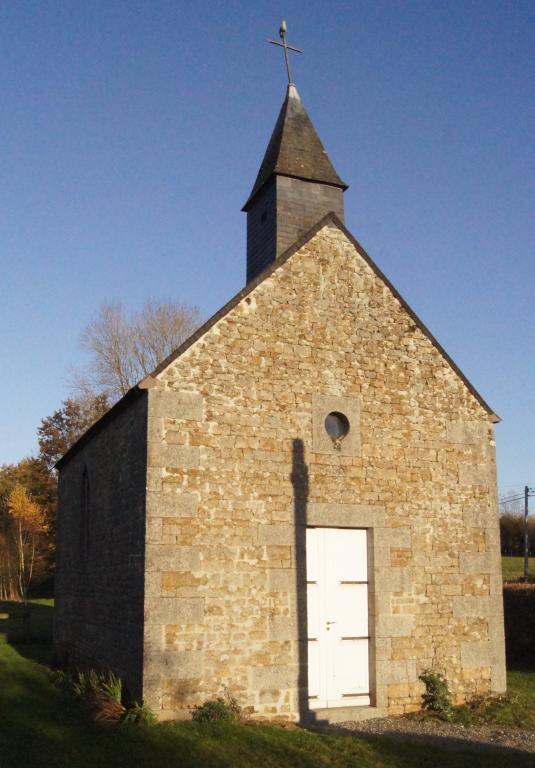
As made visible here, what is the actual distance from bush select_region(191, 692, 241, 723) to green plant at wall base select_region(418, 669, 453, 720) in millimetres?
2928

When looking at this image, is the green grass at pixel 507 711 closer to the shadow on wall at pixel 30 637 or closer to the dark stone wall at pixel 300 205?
the dark stone wall at pixel 300 205

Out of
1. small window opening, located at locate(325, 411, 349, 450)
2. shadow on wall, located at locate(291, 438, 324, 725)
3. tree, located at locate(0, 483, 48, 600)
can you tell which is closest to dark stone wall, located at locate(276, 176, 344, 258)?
small window opening, located at locate(325, 411, 349, 450)

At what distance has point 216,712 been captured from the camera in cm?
910

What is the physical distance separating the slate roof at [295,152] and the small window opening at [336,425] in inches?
193

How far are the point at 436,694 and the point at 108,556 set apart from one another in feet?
17.7

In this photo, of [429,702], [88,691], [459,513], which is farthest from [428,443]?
[88,691]

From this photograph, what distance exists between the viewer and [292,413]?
10.7 m

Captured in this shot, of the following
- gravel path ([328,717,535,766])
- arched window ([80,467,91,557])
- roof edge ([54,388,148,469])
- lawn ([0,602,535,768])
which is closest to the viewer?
lawn ([0,602,535,768])

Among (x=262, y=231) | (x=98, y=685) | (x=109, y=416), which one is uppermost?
(x=262, y=231)

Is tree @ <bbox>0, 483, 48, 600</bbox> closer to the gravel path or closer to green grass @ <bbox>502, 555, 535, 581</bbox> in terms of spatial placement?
green grass @ <bbox>502, 555, 535, 581</bbox>

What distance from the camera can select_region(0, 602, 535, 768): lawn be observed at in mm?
7699

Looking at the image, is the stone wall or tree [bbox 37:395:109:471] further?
tree [bbox 37:395:109:471]

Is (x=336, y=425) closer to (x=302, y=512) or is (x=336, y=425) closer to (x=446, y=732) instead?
(x=302, y=512)

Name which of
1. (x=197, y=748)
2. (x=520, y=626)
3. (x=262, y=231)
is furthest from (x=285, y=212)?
(x=520, y=626)
